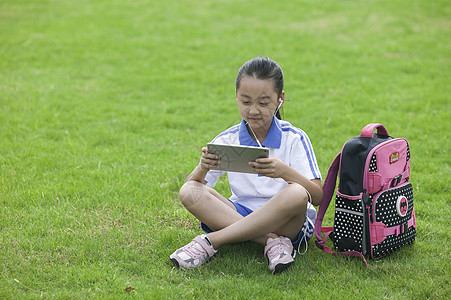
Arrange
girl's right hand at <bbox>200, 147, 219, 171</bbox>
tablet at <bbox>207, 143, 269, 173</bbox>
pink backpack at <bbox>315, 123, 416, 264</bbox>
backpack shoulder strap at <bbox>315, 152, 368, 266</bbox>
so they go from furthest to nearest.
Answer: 1. backpack shoulder strap at <bbox>315, 152, 368, 266</bbox>
2. pink backpack at <bbox>315, 123, 416, 264</bbox>
3. girl's right hand at <bbox>200, 147, 219, 171</bbox>
4. tablet at <bbox>207, 143, 269, 173</bbox>

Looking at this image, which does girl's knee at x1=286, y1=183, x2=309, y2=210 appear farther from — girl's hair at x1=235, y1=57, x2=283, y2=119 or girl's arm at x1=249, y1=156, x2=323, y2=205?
girl's hair at x1=235, y1=57, x2=283, y2=119

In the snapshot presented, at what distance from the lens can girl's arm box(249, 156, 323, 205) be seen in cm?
318

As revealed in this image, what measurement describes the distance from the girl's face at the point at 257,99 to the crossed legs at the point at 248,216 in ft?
1.68

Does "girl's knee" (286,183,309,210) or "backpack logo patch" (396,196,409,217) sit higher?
"girl's knee" (286,183,309,210)

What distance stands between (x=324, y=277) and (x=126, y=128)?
3.52 m

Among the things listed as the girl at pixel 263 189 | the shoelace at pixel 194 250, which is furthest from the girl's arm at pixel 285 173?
the shoelace at pixel 194 250

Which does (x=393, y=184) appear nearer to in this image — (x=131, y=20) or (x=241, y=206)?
(x=241, y=206)

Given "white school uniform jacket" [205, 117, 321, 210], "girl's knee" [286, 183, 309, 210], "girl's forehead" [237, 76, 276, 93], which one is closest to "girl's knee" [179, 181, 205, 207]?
"white school uniform jacket" [205, 117, 321, 210]

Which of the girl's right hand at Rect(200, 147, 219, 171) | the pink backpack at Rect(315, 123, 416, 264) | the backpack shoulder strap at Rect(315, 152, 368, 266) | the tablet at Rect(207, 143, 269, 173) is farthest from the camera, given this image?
the backpack shoulder strap at Rect(315, 152, 368, 266)

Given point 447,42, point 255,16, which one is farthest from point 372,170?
point 255,16

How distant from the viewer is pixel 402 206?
3.45 metres

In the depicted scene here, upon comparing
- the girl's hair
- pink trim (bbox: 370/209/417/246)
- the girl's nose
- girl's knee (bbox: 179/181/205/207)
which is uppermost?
the girl's hair

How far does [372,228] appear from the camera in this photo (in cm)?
336

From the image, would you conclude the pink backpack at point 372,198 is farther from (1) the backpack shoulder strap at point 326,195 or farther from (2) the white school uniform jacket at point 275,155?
(2) the white school uniform jacket at point 275,155
